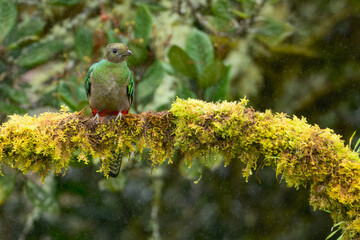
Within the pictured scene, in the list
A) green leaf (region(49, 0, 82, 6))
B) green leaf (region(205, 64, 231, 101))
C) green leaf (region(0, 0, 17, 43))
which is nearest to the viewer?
green leaf (region(205, 64, 231, 101))

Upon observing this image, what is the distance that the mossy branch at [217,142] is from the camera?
5.56 feet

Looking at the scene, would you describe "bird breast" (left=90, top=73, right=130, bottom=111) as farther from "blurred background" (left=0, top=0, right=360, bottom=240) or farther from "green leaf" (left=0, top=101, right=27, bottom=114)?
"green leaf" (left=0, top=101, right=27, bottom=114)

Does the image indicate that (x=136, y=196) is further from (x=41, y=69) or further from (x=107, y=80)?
(x=107, y=80)

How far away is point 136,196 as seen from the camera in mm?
3473

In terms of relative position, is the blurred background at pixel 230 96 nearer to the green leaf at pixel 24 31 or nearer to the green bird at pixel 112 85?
the green leaf at pixel 24 31

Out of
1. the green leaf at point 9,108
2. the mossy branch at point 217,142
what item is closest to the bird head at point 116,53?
the mossy branch at point 217,142

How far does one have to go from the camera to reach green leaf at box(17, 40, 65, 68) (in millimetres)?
3082

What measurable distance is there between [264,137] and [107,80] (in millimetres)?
885

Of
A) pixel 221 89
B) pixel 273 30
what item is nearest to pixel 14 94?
pixel 221 89

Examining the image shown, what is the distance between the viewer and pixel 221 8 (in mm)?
3123

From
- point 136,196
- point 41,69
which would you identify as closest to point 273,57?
point 136,196

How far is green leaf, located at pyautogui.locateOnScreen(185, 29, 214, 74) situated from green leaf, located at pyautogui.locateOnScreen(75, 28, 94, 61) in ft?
2.65

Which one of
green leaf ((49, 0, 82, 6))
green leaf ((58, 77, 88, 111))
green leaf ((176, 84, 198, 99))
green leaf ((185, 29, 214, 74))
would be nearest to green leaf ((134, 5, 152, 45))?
green leaf ((185, 29, 214, 74))

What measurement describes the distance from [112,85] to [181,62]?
59 cm
